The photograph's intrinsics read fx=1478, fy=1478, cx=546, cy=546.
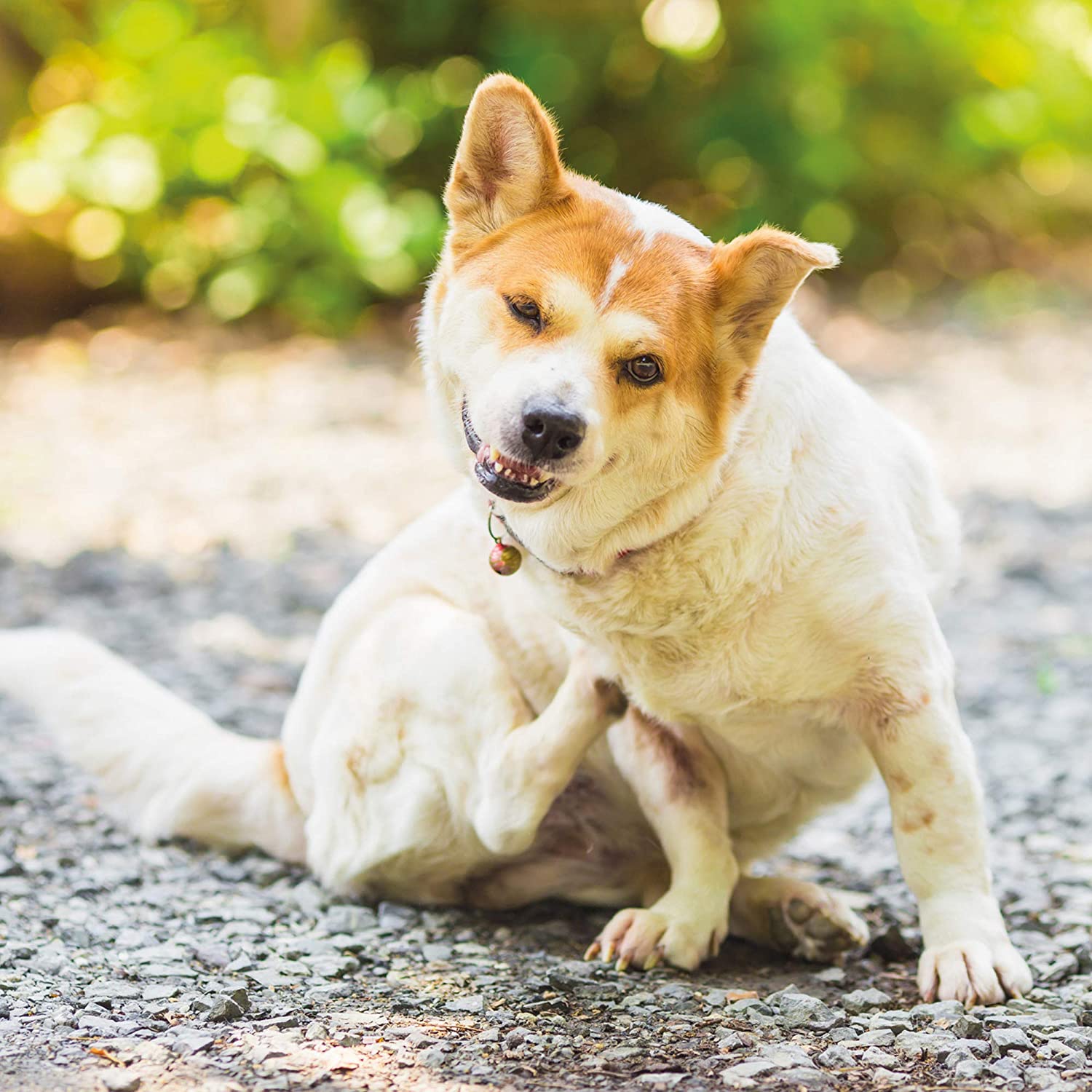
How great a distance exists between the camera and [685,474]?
2.72 meters

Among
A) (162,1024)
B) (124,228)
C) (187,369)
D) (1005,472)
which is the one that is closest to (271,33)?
(124,228)

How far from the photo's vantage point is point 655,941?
9.92 feet

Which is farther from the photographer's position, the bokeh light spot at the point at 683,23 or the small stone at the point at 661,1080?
the bokeh light spot at the point at 683,23

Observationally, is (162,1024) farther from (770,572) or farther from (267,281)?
(267,281)

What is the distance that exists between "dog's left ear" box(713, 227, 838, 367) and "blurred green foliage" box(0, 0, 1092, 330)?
6504 millimetres

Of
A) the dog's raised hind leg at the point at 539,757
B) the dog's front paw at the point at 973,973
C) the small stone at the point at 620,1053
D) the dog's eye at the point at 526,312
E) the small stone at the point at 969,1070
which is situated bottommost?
the small stone at the point at 620,1053

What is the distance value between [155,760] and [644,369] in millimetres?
1701

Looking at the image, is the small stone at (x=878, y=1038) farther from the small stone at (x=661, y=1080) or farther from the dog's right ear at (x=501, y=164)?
the dog's right ear at (x=501, y=164)

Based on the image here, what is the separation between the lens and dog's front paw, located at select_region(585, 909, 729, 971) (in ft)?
9.84

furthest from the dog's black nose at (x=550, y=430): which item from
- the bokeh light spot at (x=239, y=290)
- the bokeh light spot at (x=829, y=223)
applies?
the bokeh light spot at (x=829, y=223)

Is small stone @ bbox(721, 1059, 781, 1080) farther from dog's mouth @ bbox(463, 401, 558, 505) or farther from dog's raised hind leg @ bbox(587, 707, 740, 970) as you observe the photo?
dog's mouth @ bbox(463, 401, 558, 505)

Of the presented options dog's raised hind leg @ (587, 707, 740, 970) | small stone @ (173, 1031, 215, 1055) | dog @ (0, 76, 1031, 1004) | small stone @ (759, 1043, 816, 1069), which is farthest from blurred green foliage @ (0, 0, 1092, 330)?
small stone @ (759, 1043, 816, 1069)

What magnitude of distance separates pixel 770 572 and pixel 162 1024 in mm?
1341

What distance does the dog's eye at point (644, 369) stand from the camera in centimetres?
267
